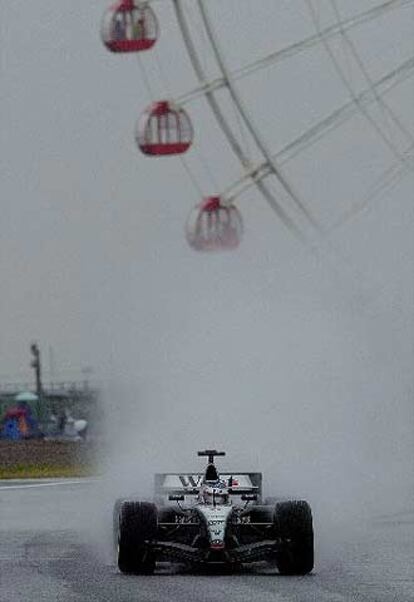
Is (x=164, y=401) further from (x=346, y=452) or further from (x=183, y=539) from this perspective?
(x=183, y=539)

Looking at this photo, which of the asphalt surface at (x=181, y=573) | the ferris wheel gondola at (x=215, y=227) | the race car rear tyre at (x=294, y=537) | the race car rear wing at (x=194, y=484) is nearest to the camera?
the asphalt surface at (x=181, y=573)

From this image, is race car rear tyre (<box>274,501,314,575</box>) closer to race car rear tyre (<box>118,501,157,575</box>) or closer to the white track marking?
race car rear tyre (<box>118,501,157,575</box>)

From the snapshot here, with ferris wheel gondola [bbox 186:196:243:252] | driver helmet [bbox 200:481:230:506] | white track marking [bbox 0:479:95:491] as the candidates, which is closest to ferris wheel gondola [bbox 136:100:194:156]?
ferris wheel gondola [bbox 186:196:243:252]

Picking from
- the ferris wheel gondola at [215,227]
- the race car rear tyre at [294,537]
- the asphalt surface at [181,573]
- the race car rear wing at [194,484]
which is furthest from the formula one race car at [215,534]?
the ferris wheel gondola at [215,227]

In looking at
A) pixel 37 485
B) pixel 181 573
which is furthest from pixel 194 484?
pixel 37 485

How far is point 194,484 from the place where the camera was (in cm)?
2777

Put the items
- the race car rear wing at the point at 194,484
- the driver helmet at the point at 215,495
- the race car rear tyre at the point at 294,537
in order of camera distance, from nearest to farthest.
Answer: the race car rear tyre at the point at 294,537, the driver helmet at the point at 215,495, the race car rear wing at the point at 194,484

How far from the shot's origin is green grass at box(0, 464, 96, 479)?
201ft

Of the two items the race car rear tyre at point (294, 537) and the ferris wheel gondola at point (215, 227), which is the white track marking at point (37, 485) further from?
the race car rear tyre at point (294, 537)

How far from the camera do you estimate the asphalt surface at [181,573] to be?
22.6 meters

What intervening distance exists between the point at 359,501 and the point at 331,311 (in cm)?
913

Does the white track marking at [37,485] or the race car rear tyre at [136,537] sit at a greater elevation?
the white track marking at [37,485]

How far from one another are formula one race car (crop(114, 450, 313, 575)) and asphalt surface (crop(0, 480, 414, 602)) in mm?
207

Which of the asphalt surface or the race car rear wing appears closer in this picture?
the asphalt surface
